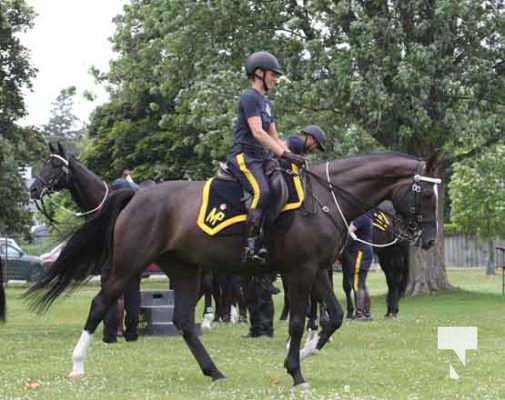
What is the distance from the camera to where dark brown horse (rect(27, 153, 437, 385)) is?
10117mm

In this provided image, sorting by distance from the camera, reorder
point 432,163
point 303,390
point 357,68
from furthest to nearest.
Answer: point 357,68, point 432,163, point 303,390

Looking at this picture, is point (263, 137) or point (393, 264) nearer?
point (263, 137)

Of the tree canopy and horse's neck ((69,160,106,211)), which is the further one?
the tree canopy

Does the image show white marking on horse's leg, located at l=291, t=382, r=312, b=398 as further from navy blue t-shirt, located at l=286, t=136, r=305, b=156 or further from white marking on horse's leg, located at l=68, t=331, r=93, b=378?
navy blue t-shirt, located at l=286, t=136, r=305, b=156

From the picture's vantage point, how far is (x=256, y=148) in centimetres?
1020

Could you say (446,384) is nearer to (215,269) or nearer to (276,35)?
(215,269)

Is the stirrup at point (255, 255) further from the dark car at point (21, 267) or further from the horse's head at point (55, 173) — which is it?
the dark car at point (21, 267)

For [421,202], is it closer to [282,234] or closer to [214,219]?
[282,234]

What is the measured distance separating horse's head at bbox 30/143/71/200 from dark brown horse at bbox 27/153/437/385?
4.70 m

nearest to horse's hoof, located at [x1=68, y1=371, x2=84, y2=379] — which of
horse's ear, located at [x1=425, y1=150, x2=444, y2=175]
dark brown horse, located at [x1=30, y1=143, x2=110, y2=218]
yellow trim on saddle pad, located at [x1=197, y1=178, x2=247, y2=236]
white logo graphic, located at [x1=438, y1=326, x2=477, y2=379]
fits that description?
yellow trim on saddle pad, located at [x1=197, y1=178, x2=247, y2=236]

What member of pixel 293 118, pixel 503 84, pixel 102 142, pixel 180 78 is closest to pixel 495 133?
pixel 503 84

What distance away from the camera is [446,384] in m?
10.1

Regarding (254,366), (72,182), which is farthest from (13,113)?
(254,366)

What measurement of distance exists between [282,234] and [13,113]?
86.0 ft
